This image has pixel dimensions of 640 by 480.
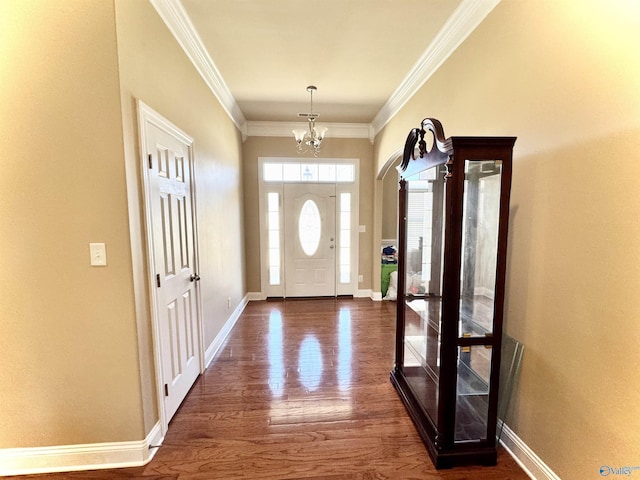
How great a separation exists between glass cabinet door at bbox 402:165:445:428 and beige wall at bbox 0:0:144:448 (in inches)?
75.8

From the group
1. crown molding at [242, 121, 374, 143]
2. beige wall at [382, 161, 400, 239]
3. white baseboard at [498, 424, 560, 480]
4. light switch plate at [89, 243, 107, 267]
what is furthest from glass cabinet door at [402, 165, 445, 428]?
beige wall at [382, 161, 400, 239]

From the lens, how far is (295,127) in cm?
504

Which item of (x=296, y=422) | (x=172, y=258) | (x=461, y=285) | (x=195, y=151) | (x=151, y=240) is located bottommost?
(x=296, y=422)

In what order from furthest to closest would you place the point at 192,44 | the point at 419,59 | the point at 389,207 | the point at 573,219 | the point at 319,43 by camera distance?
the point at 389,207, the point at 419,59, the point at 319,43, the point at 192,44, the point at 573,219

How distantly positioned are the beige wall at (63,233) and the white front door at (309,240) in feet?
11.7

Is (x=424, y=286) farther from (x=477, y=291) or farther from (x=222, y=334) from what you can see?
(x=222, y=334)

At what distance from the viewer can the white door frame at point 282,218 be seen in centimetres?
516

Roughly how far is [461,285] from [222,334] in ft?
9.17

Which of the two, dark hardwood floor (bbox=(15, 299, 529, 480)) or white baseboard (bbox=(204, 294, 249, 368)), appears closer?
dark hardwood floor (bbox=(15, 299, 529, 480))

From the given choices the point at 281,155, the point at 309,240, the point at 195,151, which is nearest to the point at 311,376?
the point at 195,151

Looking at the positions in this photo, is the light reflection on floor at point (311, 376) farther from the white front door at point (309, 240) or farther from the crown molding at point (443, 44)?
the crown molding at point (443, 44)

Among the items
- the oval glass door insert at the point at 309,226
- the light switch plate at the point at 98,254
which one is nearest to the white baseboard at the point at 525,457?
the light switch plate at the point at 98,254

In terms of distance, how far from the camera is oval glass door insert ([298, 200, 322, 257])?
5227 millimetres

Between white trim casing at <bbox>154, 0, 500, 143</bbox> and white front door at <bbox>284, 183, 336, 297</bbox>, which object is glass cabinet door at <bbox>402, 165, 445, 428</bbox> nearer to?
white trim casing at <bbox>154, 0, 500, 143</bbox>
